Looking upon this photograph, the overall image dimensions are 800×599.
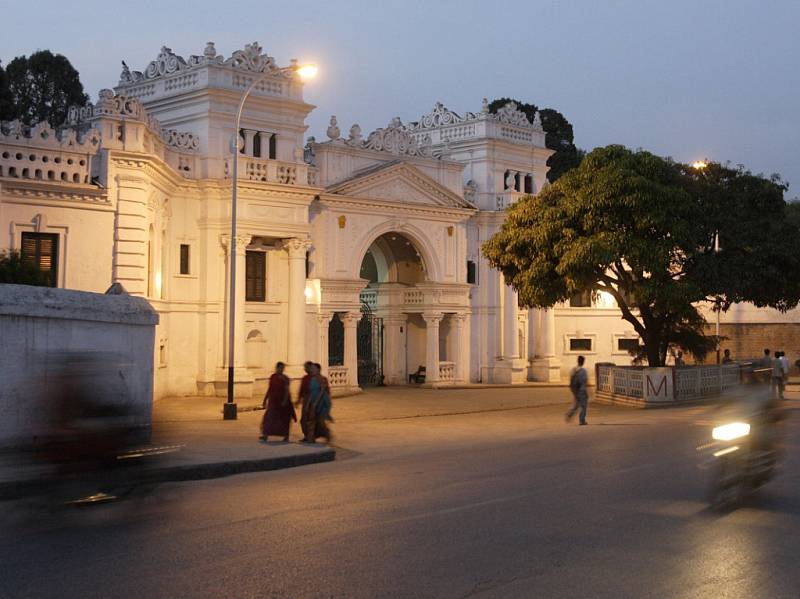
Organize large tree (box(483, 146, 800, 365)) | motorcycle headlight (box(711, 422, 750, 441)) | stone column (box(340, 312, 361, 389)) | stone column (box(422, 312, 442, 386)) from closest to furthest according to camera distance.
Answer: motorcycle headlight (box(711, 422, 750, 441))
large tree (box(483, 146, 800, 365))
stone column (box(340, 312, 361, 389))
stone column (box(422, 312, 442, 386))

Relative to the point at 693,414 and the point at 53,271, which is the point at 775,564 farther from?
the point at 53,271

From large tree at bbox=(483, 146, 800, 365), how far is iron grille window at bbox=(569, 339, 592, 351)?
13.2m

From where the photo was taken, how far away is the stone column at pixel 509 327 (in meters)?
39.4

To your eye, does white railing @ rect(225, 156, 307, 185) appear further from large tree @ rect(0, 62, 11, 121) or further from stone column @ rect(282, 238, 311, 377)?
large tree @ rect(0, 62, 11, 121)

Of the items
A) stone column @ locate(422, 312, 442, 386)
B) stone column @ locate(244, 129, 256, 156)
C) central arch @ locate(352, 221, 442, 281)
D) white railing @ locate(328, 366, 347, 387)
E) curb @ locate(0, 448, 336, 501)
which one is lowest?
curb @ locate(0, 448, 336, 501)

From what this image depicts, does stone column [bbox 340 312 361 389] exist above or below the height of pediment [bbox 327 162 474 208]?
below

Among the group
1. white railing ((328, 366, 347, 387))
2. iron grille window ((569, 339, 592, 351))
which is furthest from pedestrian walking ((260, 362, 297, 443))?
iron grille window ((569, 339, 592, 351))

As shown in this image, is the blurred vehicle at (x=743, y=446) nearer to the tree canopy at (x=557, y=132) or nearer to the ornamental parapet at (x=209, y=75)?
the ornamental parapet at (x=209, y=75)

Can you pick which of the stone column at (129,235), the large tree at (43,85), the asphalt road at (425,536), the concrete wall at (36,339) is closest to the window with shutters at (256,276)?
the stone column at (129,235)

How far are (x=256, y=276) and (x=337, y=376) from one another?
4634 mm

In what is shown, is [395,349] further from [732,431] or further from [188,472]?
[732,431]

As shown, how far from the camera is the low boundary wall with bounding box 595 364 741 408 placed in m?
29.3

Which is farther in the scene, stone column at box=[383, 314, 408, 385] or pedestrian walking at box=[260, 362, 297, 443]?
stone column at box=[383, 314, 408, 385]

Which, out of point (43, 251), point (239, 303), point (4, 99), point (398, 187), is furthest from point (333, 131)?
point (4, 99)
